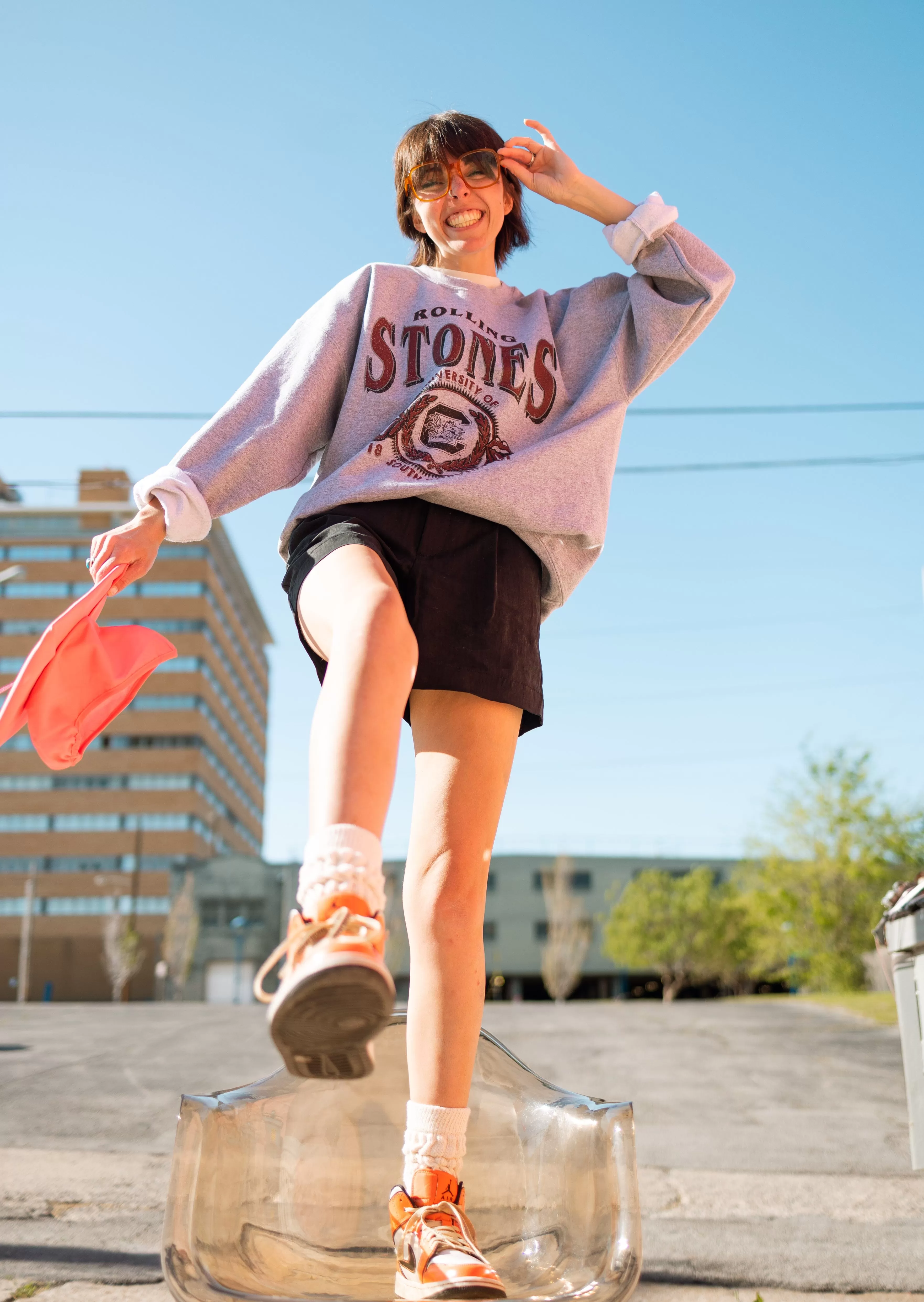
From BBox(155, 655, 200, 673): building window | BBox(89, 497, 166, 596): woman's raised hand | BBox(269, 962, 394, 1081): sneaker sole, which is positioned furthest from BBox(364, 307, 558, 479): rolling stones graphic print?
BBox(155, 655, 200, 673): building window

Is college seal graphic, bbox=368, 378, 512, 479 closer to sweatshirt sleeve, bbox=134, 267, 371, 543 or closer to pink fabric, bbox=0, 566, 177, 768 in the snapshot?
sweatshirt sleeve, bbox=134, 267, 371, 543

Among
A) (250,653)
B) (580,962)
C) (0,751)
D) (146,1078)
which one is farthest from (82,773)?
(146,1078)

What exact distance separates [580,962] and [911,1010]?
47363 mm

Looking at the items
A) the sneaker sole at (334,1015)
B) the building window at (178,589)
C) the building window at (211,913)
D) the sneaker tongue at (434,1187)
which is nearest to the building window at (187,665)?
the building window at (178,589)

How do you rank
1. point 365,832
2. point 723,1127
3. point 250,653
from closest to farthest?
1. point 365,832
2. point 723,1127
3. point 250,653

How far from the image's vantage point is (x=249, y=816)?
72375 millimetres

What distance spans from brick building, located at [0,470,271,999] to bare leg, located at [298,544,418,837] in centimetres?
4789

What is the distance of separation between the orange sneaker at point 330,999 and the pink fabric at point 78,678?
0.63 meters

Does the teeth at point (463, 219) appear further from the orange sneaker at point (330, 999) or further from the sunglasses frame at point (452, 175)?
the orange sneaker at point (330, 999)

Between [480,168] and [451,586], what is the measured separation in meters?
0.87

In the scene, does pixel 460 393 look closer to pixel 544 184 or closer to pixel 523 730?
pixel 544 184

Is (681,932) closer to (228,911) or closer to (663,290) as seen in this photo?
(228,911)

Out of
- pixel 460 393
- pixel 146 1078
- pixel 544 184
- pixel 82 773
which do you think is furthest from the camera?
pixel 82 773

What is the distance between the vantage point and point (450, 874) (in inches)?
61.8
